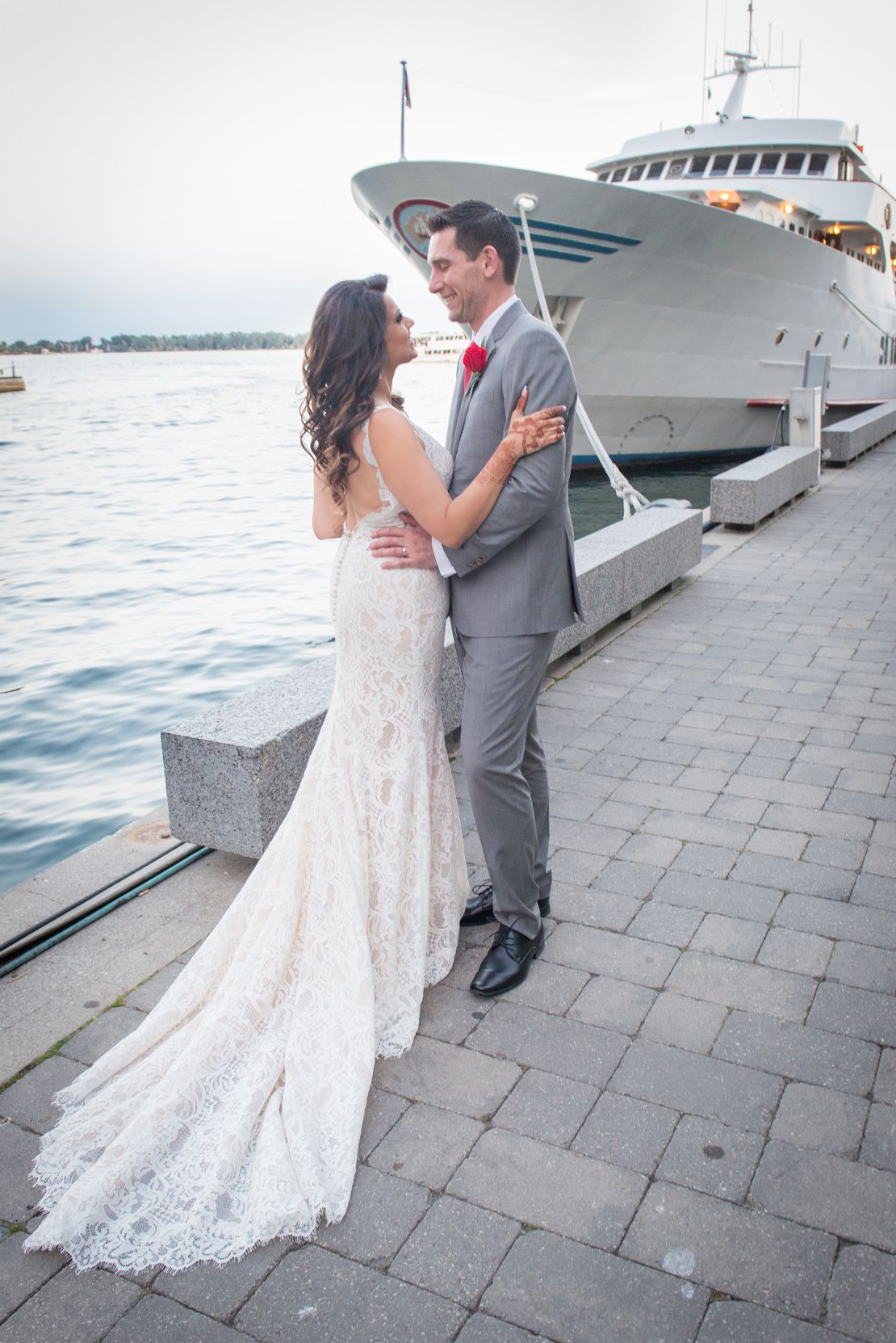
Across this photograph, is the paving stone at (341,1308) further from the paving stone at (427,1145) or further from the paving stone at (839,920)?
the paving stone at (839,920)

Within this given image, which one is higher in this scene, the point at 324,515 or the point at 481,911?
the point at 324,515

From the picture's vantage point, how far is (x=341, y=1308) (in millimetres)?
2078

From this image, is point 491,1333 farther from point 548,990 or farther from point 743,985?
point 743,985

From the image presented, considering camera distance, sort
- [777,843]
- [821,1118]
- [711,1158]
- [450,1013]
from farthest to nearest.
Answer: [777,843] → [450,1013] → [821,1118] → [711,1158]

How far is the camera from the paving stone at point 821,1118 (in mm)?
2500

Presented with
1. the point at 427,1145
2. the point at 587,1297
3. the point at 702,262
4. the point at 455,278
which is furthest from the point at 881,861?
the point at 702,262

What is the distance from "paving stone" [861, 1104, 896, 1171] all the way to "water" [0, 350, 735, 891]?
334 cm

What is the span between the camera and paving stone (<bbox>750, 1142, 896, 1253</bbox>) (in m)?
2.25

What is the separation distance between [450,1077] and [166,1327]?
0.91 m

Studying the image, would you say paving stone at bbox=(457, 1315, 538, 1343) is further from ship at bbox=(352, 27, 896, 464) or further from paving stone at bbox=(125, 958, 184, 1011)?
ship at bbox=(352, 27, 896, 464)

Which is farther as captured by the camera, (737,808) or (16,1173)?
(737,808)

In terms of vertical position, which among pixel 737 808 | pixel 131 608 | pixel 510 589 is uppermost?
pixel 510 589

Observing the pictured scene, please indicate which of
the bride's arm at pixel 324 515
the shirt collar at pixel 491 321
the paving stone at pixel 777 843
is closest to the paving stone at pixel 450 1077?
the bride's arm at pixel 324 515

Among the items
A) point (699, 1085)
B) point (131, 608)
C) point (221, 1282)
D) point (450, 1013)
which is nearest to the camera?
point (221, 1282)
